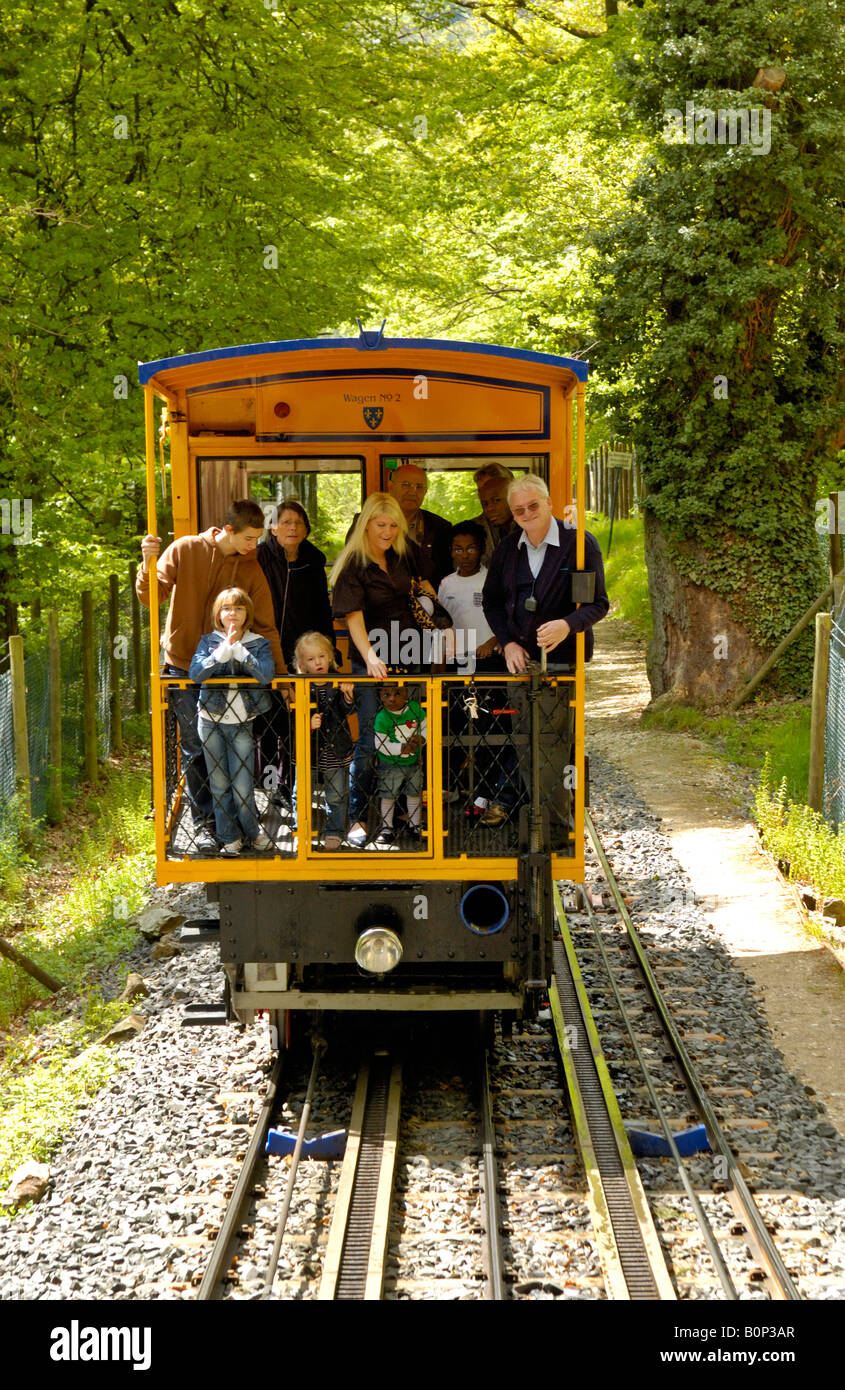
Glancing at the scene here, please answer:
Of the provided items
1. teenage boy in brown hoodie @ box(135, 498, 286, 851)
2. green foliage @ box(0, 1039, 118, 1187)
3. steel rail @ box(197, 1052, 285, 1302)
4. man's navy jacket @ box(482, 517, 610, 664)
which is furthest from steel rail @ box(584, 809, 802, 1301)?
green foliage @ box(0, 1039, 118, 1187)

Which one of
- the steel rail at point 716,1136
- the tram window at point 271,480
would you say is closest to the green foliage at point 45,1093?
the steel rail at point 716,1136

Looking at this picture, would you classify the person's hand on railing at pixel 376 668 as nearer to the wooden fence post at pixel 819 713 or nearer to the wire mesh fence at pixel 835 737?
the wire mesh fence at pixel 835 737

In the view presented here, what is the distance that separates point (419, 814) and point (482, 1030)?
1.50 metres

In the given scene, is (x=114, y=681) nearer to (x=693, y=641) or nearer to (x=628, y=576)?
(x=693, y=641)

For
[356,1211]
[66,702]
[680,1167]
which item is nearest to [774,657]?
[66,702]

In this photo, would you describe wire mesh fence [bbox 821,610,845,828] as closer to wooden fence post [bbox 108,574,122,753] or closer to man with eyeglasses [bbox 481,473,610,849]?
man with eyeglasses [bbox 481,473,610,849]

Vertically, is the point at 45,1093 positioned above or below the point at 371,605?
below

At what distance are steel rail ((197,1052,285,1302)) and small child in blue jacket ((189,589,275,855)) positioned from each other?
134cm

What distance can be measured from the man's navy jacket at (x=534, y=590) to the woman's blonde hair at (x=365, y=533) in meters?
0.51

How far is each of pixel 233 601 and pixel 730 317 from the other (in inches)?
524

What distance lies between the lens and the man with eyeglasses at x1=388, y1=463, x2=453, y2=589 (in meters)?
7.80

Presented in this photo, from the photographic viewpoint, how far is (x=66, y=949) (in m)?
10.4

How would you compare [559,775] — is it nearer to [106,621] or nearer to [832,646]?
[832,646]
